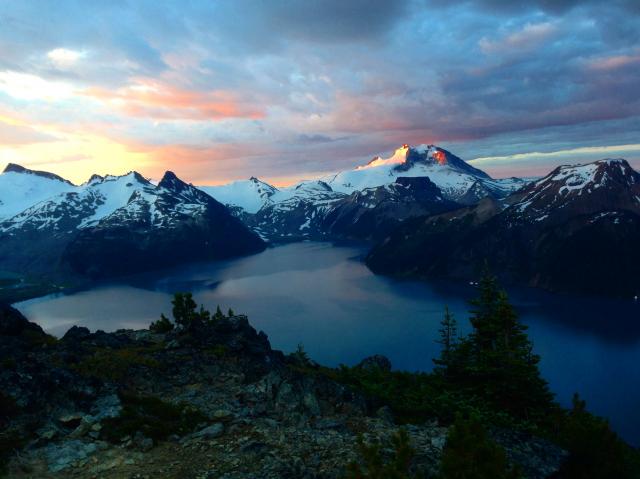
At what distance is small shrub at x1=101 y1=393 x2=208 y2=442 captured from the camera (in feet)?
72.1

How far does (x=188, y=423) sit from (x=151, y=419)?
186 cm

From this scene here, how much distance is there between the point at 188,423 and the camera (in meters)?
23.5

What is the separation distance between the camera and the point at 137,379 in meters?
30.0

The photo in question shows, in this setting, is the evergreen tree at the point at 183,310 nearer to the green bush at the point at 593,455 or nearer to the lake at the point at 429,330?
the green bush at the point at 593,455

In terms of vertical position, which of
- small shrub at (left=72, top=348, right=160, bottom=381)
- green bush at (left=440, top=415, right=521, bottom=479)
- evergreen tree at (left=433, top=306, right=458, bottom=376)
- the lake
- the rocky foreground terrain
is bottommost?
the lake

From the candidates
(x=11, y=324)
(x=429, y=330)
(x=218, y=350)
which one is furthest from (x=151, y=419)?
(x=429, y=330)

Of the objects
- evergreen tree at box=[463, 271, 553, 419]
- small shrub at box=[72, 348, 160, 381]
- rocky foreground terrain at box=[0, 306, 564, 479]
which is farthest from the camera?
evergreen tree at box=[463, 271, 553, 419]

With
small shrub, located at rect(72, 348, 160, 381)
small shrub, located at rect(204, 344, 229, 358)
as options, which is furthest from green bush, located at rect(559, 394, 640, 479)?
small shrub, located at rect(72, 348, 160, 381)

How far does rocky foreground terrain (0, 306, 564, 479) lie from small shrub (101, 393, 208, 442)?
0.05 m

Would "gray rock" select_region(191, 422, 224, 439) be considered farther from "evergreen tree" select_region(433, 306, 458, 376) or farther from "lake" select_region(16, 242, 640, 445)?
"lake" select_region(16, 242, 640, 445)

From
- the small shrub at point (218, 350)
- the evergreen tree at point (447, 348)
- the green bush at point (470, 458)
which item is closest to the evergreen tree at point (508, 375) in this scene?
the evergreen tree at point (447, 348)

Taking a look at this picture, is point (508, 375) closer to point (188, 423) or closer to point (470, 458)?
point (470, 458)

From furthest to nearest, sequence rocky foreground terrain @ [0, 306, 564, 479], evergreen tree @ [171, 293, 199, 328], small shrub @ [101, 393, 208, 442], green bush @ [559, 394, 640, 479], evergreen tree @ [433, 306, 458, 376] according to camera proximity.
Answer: evergreen tree @ [171, 293, 199, 328] → evergreen tree @ [433, 306, 458, 376] → green bush @ [559, 394, 640, 479] → small shrub @ [101, 393, 208, 442] → rocky foreground terrain @ [0, 306, 564, 479]

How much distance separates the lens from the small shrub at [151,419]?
2197cm
